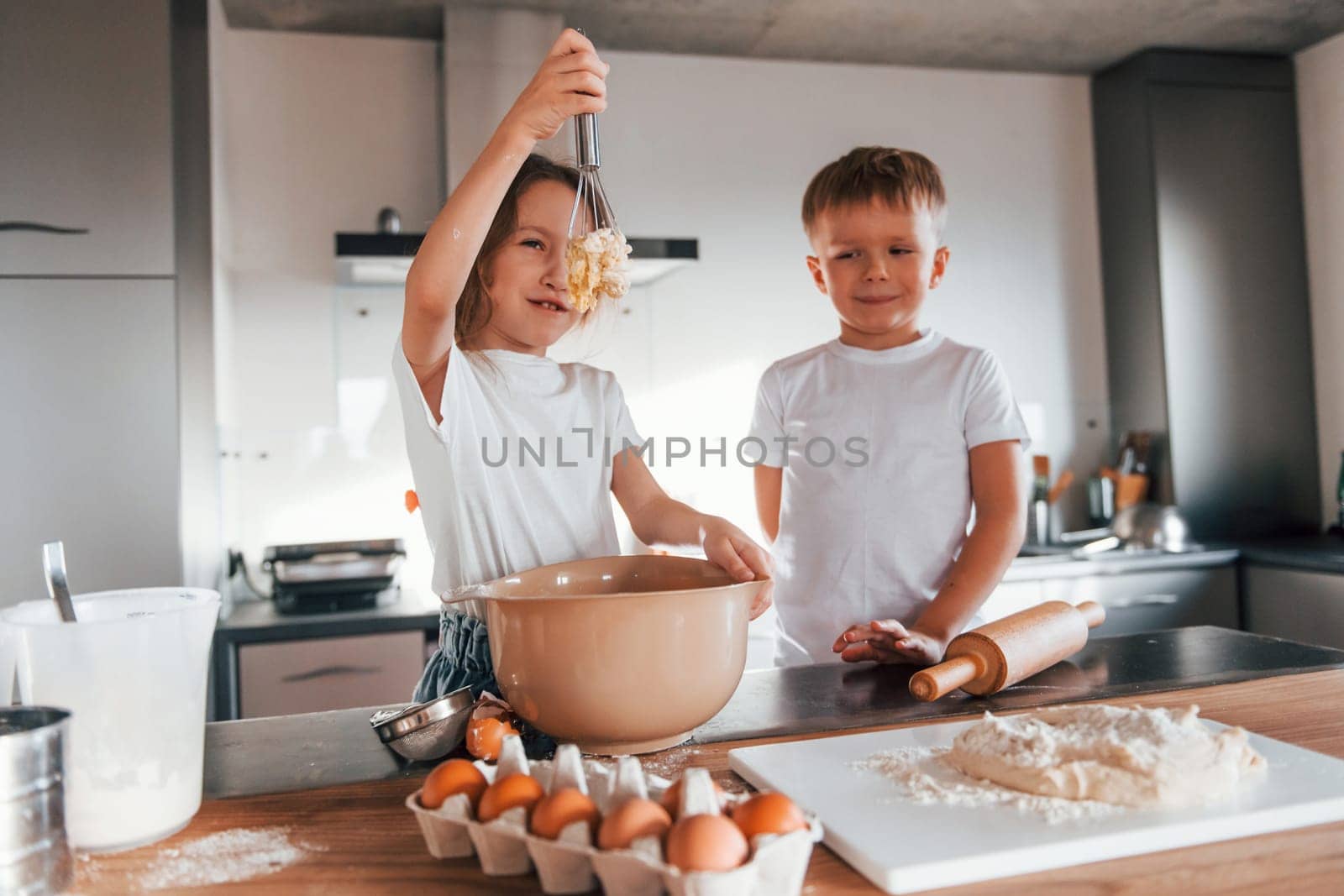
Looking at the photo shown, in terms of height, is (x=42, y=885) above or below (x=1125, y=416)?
below

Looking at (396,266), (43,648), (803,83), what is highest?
(803,83)

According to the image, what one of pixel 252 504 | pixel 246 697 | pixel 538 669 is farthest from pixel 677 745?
pixel 252 504

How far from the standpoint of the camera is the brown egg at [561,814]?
0.48m

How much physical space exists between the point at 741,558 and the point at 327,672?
154cm

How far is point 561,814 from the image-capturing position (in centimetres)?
48

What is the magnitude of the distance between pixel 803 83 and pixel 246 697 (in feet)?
7.05

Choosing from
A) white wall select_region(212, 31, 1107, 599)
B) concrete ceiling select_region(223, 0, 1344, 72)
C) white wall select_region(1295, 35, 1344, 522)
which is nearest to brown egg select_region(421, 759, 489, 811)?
white wall select_region(212, 31, 1107, 599)

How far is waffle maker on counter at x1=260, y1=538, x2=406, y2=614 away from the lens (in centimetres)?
214

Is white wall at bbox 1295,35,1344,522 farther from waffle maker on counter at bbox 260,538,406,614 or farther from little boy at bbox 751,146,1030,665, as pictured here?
waffle maker on counter at bbox 260,538,406,614

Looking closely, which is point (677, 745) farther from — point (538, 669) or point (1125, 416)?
point (1125, 416)

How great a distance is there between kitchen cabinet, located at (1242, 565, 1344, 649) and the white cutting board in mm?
2000

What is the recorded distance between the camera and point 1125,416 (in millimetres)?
2934

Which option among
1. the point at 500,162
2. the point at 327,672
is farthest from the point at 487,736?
the point at 327,672

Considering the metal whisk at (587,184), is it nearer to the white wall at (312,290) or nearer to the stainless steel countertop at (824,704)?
the stainless steel countertop at (824,704)
